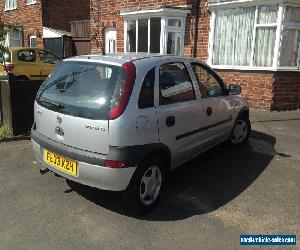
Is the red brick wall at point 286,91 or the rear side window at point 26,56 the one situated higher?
the rear side window at point 26,56

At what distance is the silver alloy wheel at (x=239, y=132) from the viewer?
6293mm

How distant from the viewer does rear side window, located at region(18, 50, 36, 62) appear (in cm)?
1289

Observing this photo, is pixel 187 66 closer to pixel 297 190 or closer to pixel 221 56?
pixel 297 190

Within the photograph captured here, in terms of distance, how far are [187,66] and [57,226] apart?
103 inches

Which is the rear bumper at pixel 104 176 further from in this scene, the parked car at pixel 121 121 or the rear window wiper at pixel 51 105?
the rear window wiper at pixel 51 105

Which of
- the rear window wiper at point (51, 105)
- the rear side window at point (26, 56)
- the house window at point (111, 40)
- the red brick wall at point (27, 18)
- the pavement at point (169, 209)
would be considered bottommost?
the pavement at point (169, 209)

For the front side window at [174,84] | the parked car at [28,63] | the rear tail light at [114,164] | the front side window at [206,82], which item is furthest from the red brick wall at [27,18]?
the rear tail light at [114,164]

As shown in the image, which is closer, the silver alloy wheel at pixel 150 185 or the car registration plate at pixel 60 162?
the car registration plate at pixel 60 162

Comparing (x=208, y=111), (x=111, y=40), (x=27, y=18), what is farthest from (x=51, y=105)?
(x=27, y=18)

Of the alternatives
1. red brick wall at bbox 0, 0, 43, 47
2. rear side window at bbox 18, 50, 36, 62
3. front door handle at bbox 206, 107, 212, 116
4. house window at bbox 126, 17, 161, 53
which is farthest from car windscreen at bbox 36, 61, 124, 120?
red brick wall at bbox 0, 0, 43, 47

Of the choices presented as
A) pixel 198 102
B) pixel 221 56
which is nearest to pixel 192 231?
pixel 198 102

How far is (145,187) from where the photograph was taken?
391 centimetres

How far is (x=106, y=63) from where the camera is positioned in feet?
12.6

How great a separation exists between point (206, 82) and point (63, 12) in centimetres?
1765
